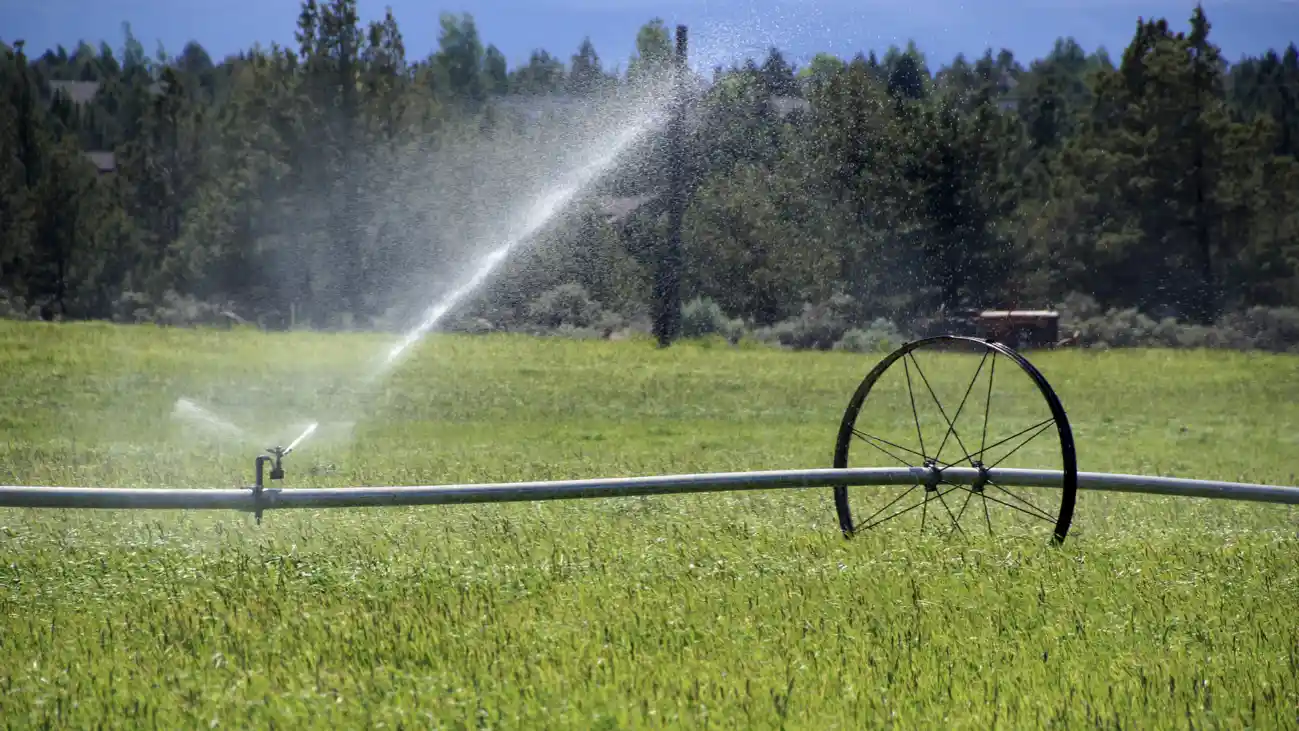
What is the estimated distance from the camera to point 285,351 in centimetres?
2922

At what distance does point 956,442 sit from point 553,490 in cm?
1269

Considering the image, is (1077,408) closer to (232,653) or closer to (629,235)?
(232,653)

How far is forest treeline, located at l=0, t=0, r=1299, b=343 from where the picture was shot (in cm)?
4444

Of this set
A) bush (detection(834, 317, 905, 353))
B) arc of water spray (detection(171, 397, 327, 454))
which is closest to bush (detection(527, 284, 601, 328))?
bush (detection(834, 317, 905, 353))

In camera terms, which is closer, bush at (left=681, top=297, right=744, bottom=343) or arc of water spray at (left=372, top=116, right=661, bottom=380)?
bush at (left=681, top=297, right=744, bottom=343)

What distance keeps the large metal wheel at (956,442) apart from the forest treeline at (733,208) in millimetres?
9388

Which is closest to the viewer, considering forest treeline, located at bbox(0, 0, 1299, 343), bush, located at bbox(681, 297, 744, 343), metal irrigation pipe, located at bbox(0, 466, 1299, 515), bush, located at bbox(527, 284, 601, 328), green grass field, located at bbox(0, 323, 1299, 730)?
green grass field, located at bbox(0, 323, 1299, 730)

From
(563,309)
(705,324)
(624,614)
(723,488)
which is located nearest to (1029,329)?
(705,324)

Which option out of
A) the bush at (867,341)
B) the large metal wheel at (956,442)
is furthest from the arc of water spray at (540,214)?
the large metal wheel at (956,442)

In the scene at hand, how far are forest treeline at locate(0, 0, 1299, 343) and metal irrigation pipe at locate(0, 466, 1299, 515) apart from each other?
99.1ft

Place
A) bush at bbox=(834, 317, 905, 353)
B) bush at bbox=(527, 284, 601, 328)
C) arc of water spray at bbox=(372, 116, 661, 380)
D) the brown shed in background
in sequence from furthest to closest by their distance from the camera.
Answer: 1. arc of water spray at bbox=(372, 116, 661, 380)
2. bush at bbox=(527, 284, 601, 328)
3. the brown shed in background
4. bush at bbox=(834, 317, 905, 353)

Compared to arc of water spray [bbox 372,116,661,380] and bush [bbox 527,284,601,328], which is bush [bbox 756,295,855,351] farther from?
arc of water spray [bbox 372,116,661,380]

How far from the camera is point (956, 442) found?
20.3 m

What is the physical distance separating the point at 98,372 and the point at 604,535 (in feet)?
53.7
